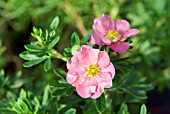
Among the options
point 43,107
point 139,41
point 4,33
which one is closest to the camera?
point 43,107

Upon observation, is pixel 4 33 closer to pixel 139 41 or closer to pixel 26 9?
pixel 26 9

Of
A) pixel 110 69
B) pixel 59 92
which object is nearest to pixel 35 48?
pixel 59 92

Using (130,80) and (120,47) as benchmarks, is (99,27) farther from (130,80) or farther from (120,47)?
(130,80)

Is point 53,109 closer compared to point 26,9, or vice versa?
point 53,109

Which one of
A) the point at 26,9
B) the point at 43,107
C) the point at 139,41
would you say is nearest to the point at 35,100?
the point at 43,107

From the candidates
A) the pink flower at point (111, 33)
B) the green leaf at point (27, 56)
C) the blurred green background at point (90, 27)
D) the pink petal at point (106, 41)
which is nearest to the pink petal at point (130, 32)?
the pink flower at point (111, 33)

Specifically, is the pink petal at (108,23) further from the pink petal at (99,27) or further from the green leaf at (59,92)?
the green leaf at (59,92)
